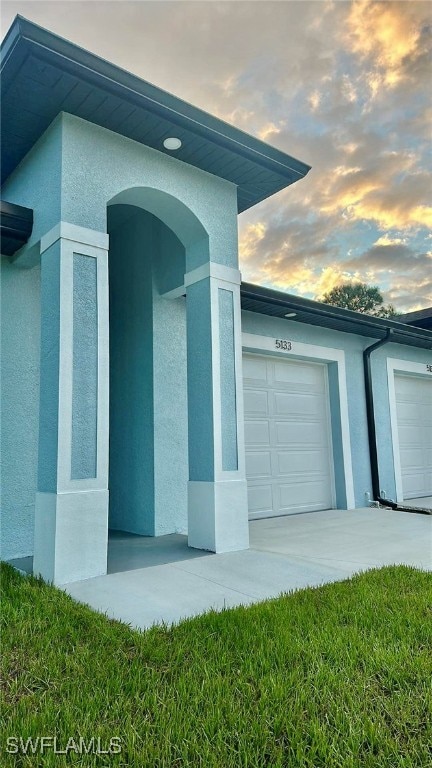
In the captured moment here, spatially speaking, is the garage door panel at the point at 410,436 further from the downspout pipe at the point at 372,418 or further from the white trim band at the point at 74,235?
the white trim band at the point at 74,235

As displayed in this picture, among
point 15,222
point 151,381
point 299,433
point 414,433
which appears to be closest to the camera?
point 15,222

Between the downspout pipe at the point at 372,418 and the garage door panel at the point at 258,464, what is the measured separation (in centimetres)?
249

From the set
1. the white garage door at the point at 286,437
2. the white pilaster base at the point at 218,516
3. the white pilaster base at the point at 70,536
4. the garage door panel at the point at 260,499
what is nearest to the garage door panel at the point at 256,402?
the white garage door at the point at 286,437

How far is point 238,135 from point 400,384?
23.4 feet

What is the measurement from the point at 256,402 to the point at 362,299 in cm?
2392

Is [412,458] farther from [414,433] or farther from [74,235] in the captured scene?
[74,235]

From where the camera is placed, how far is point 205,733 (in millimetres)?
1896

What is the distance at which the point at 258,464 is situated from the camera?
7.67m

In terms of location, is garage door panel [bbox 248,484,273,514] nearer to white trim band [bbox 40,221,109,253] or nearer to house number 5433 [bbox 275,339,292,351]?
house number 5433 [bbox 275,339,292,351]

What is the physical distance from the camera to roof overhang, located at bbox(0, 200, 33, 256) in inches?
197

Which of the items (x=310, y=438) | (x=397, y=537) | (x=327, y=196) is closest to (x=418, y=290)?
(x=327, y=196)

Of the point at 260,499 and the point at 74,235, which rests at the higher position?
the point at 74,235

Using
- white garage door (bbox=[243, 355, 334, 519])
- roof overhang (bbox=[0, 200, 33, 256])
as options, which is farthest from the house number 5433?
roof overhang (bbox=[0, 200, 33, 256])

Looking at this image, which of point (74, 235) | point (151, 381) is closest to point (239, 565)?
point (151, 381)
